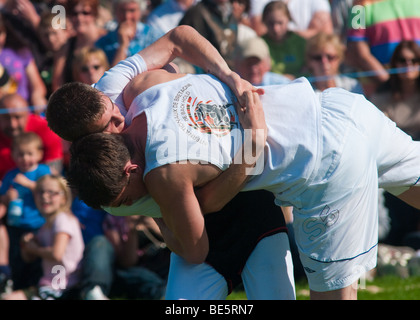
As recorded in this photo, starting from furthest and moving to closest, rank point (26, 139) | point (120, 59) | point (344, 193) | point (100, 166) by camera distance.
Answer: point (120, 59), point (26, 139), point (344, 193), point (100, 166)

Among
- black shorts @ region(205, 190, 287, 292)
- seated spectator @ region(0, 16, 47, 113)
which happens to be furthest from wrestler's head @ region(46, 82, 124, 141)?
seated spectator @ region(0, 16, 47, 113)

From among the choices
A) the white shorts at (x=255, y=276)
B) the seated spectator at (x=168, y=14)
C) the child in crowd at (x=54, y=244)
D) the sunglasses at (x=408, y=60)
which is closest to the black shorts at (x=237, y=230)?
the white shorts at (x=255, y=276)

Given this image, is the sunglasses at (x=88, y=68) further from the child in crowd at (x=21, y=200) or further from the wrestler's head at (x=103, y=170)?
the wrestler's head at (x=103, y=170)

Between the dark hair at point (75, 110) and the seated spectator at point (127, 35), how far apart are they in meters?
3.30

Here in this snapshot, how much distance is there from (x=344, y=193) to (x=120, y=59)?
360 centimetres

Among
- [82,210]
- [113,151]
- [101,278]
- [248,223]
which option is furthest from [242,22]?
[113,151]

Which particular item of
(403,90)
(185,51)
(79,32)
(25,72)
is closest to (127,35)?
(79,32)

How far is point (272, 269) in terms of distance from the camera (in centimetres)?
338

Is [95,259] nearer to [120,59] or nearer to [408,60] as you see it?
[120,59]

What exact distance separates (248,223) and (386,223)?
271 centimetres

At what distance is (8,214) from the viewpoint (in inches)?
222

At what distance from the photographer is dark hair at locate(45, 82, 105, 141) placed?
9.75 ft

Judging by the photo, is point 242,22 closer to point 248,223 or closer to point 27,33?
point 27,33

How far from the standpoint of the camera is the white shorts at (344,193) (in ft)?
10.1
